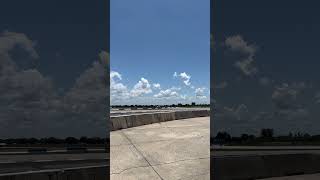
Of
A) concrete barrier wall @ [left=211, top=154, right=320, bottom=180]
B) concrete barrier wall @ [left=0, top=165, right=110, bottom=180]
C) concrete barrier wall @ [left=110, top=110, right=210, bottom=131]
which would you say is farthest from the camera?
concrete barrier wall @ [left=110, top=110, right=210, bottom=131]

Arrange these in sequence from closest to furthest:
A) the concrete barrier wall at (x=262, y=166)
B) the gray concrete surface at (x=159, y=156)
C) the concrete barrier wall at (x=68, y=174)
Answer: the concrete barrier wall at (x=68, y=174), the concrete barrier wall at (x=262, y=166), the gray concrete surface at (x=159, y=156)

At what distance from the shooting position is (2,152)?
312 inches

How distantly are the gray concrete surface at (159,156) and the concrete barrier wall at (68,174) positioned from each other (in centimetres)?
60

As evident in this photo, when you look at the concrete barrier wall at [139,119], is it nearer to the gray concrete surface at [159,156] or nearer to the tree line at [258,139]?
the gray concrete surface at [159,156]

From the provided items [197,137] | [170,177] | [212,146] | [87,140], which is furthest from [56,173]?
[197,137]

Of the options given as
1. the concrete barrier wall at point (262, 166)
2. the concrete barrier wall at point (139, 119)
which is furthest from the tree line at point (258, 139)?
the concrete barrier wall at point (139, 119)

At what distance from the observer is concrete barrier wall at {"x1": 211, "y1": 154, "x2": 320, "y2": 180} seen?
9.33 metres

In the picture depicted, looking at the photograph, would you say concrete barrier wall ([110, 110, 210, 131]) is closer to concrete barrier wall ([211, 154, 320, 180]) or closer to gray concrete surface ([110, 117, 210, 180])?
gray concrete surface ([110, 117, 210, 180])

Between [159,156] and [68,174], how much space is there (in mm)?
3330

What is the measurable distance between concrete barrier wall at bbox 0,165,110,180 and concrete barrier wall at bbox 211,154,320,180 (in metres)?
2.09

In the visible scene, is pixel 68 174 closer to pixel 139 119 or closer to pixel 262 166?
→ pixel 262 166

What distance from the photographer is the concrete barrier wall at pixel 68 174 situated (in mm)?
7660

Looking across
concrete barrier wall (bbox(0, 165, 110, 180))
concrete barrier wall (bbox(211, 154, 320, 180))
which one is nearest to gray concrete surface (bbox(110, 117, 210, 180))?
concrete barrier wall (bbox(211, 154, 320, 180))

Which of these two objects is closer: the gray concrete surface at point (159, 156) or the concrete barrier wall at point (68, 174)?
the concrete barrier wall at point (68, 174)
